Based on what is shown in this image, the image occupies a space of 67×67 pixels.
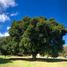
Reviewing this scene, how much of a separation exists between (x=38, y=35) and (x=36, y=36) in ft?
1.51

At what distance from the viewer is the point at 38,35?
46188 mm

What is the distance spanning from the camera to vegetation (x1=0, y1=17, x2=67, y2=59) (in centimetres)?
4628

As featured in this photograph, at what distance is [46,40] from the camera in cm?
4631

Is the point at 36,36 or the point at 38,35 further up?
the point at 38,35

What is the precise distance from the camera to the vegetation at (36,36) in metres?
46.3

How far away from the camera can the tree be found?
46.2 metres

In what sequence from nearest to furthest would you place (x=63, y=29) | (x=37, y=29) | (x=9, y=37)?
(x=37, y=29), (x=63, y=29), (x=9, y=37)

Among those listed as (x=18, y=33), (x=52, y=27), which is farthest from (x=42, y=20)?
(x=18, y=33)

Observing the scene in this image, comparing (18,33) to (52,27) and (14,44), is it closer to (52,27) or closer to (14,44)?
(14,44)

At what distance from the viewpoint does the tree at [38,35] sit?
46.2 metres

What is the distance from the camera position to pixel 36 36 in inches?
1821

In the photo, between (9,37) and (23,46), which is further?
(9,37)

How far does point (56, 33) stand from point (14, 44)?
940 cm

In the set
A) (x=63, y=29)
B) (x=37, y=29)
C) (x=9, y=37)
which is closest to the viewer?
(x=37, y=29)
